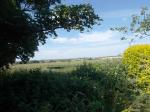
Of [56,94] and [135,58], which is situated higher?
[135,58]

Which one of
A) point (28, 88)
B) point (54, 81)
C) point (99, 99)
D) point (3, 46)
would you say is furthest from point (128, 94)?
point (3, 46)

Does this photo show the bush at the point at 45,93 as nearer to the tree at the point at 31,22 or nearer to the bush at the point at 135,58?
the tree at the point at 31,22

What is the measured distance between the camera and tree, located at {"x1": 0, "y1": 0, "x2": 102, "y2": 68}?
12445 mm

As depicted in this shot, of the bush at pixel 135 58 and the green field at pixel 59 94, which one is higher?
the bush at pixel 135 58

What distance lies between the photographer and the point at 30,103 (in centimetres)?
1186

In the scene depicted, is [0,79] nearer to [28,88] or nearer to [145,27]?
[28,88]

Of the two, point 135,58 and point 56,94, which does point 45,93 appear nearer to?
point 56,94

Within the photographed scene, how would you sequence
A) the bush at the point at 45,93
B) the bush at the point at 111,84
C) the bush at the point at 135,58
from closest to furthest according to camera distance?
the bush at the point at 45,93
the bush at the point at 111,84
the bush at the point at 135,58

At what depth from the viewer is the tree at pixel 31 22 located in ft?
40.8

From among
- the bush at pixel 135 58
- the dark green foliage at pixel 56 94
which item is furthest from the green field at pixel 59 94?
the bush at pixel 135 58

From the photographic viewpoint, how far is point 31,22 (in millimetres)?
13844

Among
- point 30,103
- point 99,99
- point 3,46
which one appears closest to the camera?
point 30,103

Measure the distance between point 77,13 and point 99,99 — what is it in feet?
16.5

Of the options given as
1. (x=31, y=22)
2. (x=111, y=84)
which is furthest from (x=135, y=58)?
(x=31, y=22)
